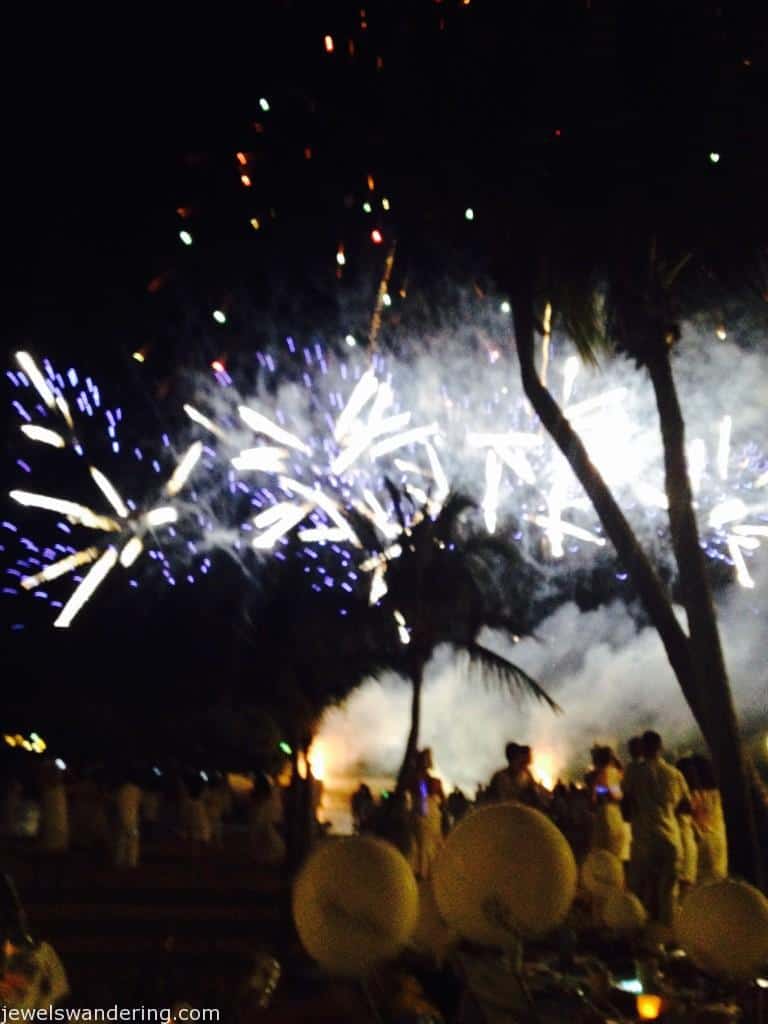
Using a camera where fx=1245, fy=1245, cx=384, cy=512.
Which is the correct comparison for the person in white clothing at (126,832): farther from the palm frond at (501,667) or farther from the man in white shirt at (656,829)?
the man in white shirt at (656,829)

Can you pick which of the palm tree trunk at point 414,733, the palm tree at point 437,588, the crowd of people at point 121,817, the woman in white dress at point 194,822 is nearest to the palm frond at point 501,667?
the palm tree at point 437,588

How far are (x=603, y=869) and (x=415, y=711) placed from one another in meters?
4.82

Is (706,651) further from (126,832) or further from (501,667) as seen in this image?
(501,667)

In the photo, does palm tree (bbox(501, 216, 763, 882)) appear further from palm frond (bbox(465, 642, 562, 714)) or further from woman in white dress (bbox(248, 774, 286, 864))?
woman in white dress (bbox(248, 774, 286, 864))

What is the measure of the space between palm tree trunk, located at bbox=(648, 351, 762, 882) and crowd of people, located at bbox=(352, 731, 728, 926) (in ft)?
1.78

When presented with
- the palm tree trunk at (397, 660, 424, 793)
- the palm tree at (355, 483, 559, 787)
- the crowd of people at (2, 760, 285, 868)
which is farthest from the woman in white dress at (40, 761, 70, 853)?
the palm tree at (355, 483, 559, 787)

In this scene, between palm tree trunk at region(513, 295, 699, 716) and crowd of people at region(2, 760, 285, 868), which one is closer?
palm tree trunk at region(513, 295, 699, 716)

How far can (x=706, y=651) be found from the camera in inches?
299

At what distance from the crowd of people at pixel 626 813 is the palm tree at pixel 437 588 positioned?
1.52m

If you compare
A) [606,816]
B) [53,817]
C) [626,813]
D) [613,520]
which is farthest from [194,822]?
[613,520]

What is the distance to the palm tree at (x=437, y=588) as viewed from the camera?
526 inches

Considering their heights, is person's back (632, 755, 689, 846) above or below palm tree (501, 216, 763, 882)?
below

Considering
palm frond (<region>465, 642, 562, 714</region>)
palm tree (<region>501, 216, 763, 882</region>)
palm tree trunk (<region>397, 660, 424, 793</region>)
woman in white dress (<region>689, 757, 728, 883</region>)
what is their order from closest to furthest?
palm tree (<region>501, 216, 763, 882</region>)
woman in white dress (<region>689, 757, 728, 883</region>)
palm tree trunk (<region>397, 660, 424, 793</region>)
palm frond (<region>465, 642, 562, 714</region>)

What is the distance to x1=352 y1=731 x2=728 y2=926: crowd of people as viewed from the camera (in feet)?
27.0
